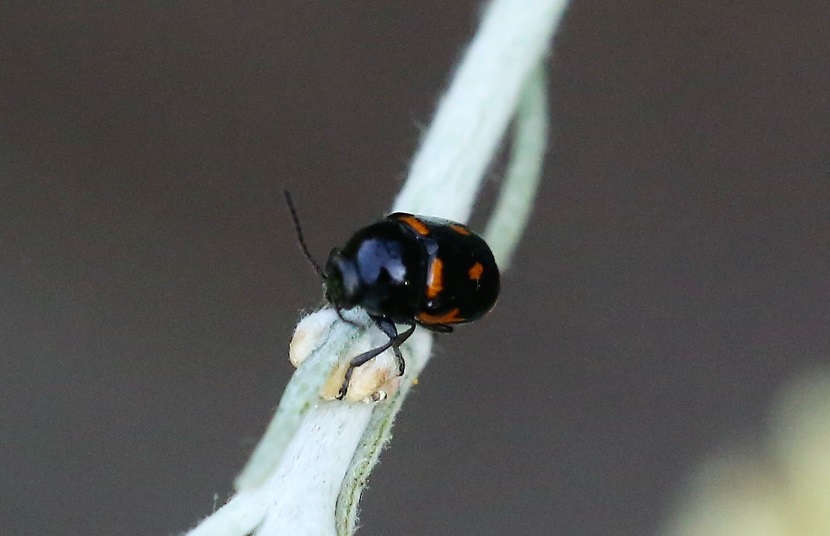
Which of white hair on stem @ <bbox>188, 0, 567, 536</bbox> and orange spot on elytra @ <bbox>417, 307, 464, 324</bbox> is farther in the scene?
orange spot on elytra @ <bbox>417, 307, 464, 324</bbox>

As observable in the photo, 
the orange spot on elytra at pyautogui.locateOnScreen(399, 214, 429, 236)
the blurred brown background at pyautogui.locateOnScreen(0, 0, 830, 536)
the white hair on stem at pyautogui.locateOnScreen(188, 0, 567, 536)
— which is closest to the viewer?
the white hair on stem at pyautogui.locateOnScreen(188, 0, 567, 536)

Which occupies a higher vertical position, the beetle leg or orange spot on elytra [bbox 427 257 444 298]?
orange spot on elytra [bbox 427 257 444 298]

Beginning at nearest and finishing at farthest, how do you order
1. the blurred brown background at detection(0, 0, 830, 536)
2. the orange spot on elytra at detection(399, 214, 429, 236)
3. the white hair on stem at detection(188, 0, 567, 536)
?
the white hair on stem at detection(188, 0, 567, 536) → the orange spot on elytra at detection(399, 214, 429, 236) → the blurred brown background at detection(0, 0, 830, 536)

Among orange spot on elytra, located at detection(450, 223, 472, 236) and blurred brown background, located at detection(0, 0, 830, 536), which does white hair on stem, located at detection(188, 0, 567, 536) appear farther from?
blurred brown background, located at detection(0, 0, 830, 536)

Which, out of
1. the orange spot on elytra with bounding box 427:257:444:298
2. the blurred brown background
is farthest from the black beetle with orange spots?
the blurred brown background

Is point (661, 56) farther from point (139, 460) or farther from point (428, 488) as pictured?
point (139, 460)

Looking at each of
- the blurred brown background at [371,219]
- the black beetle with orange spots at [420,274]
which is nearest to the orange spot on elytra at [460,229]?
the black beetle with orange spots at [420,274]

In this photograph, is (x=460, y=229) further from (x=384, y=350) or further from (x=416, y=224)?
(x=384, y=350)
